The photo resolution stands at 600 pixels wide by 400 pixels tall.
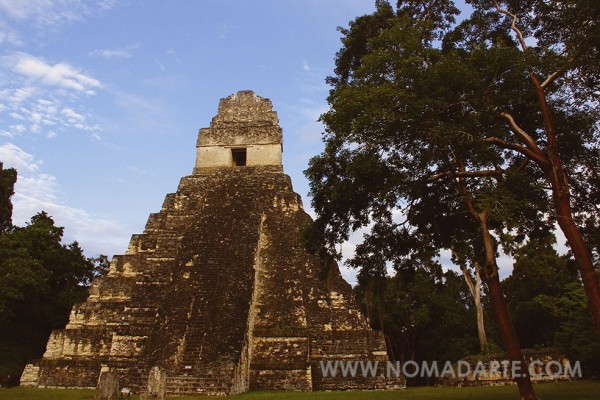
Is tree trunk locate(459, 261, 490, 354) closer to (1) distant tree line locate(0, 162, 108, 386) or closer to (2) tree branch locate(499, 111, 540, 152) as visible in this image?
(2) tree branch locate(499, 111, 540, 152)

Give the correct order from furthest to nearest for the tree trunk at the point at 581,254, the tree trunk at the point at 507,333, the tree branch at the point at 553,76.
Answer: the tree branch at the point at 553,76 → the tree trunk at the point at 507,333 → the tree trunk at the point at 581,254

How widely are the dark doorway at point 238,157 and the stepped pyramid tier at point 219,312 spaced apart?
6.85 ft

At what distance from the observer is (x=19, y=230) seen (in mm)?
20547

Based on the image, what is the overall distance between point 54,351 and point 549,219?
11.6 metres

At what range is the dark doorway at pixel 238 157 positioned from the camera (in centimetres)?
1748

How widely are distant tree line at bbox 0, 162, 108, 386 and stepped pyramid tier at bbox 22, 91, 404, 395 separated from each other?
589cm

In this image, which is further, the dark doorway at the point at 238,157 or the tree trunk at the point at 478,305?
the tree trunk at the point at 478,305

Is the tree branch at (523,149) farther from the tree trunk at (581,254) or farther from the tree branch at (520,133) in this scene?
the tree trunk at (581,254)

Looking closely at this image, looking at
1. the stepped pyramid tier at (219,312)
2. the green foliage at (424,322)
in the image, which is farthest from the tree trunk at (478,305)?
the stepped pyramid tier at (219,312)

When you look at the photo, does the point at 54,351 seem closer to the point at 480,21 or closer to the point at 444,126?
the point at 444,126

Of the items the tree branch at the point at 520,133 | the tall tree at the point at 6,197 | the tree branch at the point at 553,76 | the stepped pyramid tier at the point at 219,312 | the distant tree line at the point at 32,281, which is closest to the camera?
the tree branch at the point at 520,133

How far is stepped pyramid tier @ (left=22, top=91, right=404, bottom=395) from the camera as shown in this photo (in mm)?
10133

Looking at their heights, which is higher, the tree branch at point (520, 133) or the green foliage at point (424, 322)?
the tree branch at point (520, 133)

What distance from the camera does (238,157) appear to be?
18156 mm
